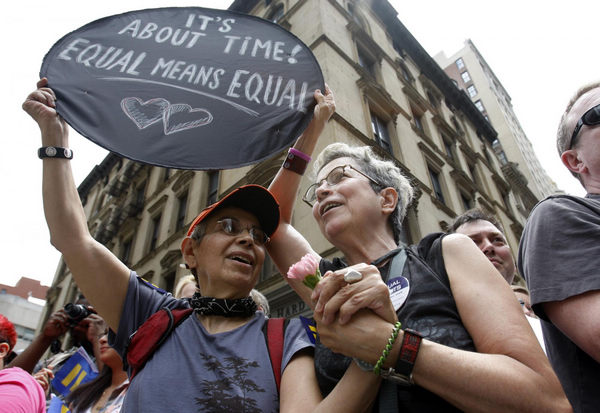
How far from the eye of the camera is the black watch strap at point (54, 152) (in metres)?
1.79

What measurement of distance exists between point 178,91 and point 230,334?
53.9 inches

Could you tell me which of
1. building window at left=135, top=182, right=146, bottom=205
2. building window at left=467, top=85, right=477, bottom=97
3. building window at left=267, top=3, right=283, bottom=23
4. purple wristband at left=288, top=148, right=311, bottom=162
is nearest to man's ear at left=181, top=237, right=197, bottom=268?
purple wristband at left=288, top=148, right=311, bottom=162

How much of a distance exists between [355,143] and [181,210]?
27.8 ft

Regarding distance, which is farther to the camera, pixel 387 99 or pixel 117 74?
pixel 387 99

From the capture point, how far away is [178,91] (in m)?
2.13

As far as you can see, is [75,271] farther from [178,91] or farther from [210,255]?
[178,91]

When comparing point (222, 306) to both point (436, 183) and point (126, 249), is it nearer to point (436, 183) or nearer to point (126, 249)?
point (436, 183)

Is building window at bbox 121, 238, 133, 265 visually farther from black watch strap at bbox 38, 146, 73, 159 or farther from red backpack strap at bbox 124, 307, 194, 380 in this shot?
red backpack strap at bbox 124, 307, 194, 380

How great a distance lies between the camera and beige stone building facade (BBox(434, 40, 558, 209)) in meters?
37.4

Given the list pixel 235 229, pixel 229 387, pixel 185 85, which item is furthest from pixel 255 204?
pixel 229 387

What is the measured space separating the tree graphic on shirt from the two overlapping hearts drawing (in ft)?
3.88

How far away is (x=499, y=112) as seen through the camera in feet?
143

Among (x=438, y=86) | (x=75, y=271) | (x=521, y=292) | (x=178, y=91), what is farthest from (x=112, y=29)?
(x=438, y=86)

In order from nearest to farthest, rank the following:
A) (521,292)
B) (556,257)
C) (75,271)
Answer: (556,257) < (75,271) < (521,292)
